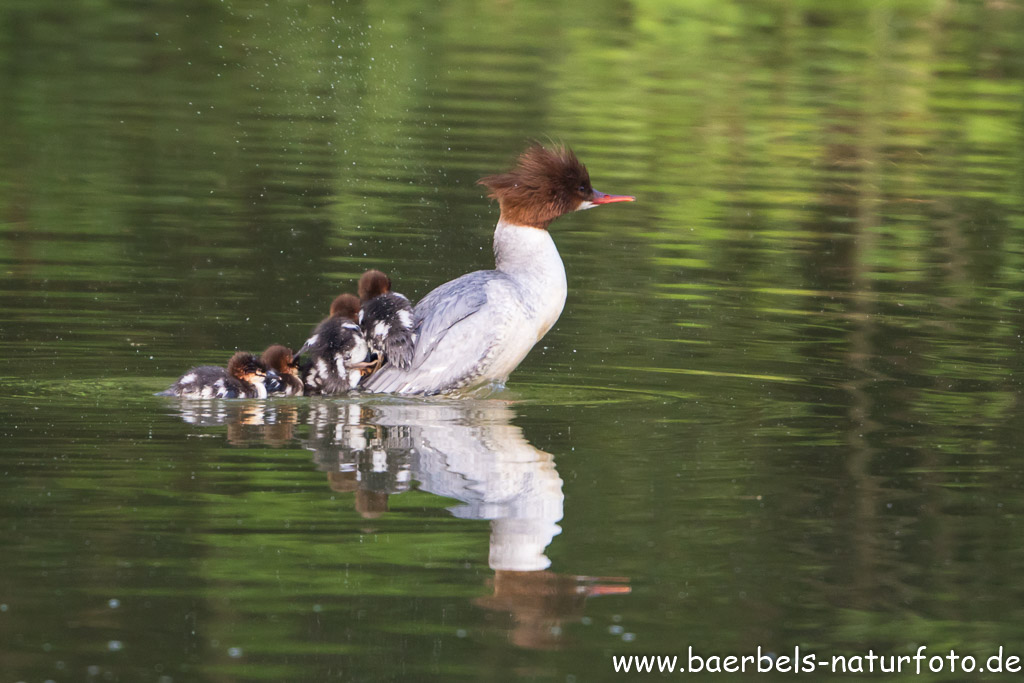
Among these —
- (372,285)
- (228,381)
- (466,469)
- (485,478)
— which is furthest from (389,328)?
(485,478)

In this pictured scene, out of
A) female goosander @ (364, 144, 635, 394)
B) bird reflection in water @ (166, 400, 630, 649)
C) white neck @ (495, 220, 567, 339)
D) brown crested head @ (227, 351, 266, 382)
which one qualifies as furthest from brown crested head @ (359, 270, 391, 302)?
brown crested head @ (227, 351, 266, 382)

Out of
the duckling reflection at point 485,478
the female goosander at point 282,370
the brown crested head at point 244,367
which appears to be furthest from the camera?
the female goosander at point 282,370

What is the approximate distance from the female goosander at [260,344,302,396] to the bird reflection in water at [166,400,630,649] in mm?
151

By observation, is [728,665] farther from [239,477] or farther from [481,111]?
[481,111]

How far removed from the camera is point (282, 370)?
827cm

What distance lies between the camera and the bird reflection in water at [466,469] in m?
5.44

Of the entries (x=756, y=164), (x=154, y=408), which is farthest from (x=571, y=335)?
(x=756, y=164)

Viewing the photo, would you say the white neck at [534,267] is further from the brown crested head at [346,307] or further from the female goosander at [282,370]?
the female goosander at [282,370]

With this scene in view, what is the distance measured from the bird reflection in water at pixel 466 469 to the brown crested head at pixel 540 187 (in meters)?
1.15

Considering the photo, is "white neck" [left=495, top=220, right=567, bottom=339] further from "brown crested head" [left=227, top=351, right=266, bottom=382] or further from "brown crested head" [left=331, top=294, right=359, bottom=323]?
"brown crested head" [left=227, top=351, right=266, bottom=382]

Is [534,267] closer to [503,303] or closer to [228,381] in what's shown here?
[503,303]

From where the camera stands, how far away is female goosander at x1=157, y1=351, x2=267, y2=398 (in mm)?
7930

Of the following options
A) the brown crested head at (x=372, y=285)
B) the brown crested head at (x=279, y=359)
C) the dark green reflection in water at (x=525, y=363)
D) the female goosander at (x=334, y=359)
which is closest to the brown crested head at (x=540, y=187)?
the brown crested head at (x=372, y=285)

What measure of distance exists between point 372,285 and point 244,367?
110cm
